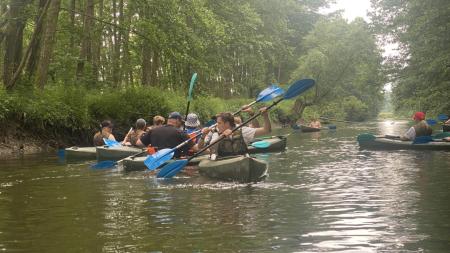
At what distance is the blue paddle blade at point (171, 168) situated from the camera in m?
10.1

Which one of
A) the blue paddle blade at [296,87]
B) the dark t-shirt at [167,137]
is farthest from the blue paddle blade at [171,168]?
the blue paddle blade at [296,87]

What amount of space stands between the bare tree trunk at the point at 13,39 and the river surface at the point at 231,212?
686 cm

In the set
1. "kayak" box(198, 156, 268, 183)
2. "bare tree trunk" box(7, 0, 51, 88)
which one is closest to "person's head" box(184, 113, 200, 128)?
"kayak" box(198, 156, 268, 183)

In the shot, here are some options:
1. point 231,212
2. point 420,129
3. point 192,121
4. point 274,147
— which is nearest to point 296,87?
point 192,121

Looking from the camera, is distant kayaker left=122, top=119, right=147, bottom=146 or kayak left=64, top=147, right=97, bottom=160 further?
kayak left=64, top=147, right=97, bottom=160

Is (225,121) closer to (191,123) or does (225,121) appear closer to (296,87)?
(296,87)

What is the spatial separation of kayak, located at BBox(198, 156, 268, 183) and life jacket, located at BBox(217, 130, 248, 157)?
18.6 inches

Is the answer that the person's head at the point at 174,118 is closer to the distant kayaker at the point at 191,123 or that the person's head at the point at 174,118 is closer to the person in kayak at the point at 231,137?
the person in kayak at the point at 231,137

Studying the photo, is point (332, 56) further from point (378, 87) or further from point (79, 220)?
point (79, 220)

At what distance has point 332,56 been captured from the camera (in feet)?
156

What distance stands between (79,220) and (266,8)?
111 ft

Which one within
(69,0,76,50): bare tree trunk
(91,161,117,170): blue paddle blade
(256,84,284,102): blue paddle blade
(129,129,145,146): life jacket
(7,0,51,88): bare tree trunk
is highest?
(69,0,76,50): bare tree trunk

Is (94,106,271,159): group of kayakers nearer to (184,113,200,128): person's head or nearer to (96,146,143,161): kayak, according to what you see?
(184,113,200,128): person's head

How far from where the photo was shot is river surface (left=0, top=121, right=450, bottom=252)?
517 cm
